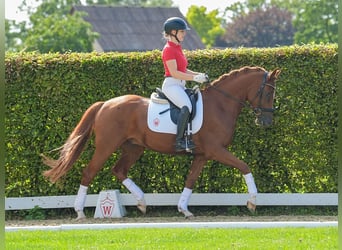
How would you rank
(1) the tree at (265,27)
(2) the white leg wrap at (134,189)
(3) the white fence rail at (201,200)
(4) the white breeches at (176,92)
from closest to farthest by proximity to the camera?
(4) the white breeches at (176,92) < (2) the white leg wrap at (134,189) < (3) the white fence rail at (201,200) < (1) the tree at (265,27)

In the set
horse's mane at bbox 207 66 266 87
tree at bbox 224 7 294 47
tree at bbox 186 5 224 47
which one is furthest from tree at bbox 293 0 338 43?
horse's mane at bbox 207 66 266 87

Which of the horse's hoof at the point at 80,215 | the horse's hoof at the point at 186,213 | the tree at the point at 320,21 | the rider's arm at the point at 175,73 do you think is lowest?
the horse's hoof at the point at 80,215

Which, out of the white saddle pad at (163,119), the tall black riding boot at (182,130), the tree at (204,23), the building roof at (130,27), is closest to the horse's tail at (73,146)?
the white saddle pad at (163,119)

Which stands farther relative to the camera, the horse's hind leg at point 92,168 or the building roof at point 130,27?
the building roof at point 130,27

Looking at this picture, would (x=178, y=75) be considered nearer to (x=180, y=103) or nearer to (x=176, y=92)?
(x=176, y=92)

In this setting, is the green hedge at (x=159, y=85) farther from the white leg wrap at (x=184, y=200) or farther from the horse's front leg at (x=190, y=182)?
the white leg wrap at (x=184, y=200)

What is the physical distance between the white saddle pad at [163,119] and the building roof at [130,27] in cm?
4206

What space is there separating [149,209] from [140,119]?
5.79 feet

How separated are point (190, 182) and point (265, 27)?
2429 inches

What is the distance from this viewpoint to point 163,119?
11.6 m

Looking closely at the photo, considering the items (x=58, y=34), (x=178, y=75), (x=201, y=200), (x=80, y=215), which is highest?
(x=58, y=34)

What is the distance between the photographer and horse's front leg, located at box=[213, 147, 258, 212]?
1138cm

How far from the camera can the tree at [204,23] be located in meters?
76.1

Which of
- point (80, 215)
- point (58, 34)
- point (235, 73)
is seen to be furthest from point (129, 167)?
point (58, 34)
